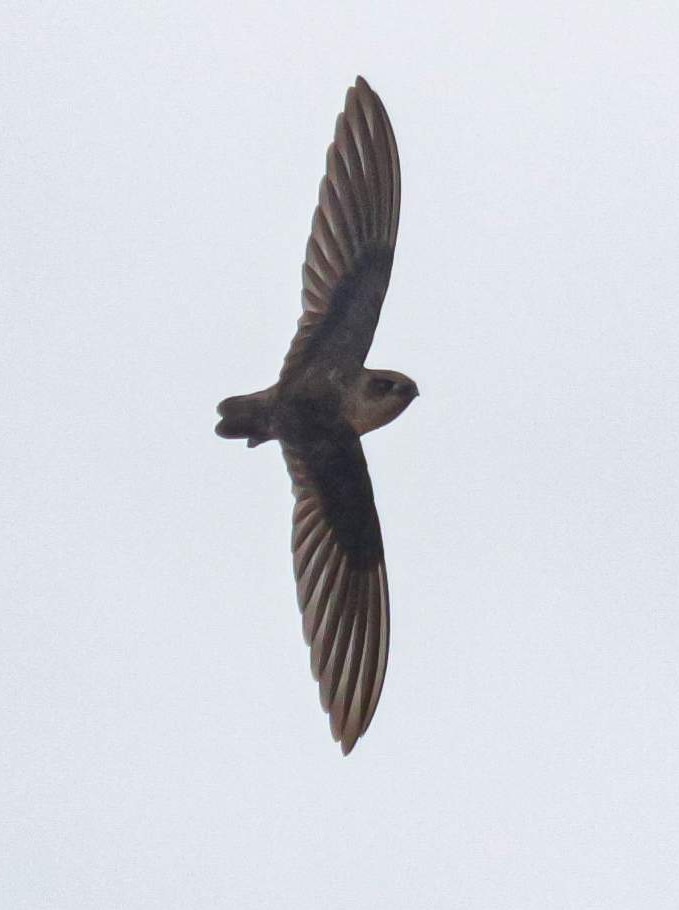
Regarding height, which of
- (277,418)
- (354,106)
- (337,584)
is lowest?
(337,584)

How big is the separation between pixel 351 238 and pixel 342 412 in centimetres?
62

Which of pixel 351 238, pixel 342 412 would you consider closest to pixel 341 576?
pixel 342 412

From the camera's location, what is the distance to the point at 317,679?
7.20 metres

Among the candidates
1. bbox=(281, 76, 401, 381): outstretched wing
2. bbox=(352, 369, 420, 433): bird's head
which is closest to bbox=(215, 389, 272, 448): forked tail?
bbox=(281, 76, 401, 381): outstretched wing

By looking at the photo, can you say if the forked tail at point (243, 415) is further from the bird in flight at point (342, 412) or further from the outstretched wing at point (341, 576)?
the outstretched wing at point (341, 576)

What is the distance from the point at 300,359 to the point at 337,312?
205mm

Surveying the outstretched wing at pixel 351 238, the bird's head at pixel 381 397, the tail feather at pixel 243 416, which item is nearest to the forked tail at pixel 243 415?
the tail feather at pixel 243 416

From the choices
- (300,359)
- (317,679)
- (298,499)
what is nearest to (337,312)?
(300,359)

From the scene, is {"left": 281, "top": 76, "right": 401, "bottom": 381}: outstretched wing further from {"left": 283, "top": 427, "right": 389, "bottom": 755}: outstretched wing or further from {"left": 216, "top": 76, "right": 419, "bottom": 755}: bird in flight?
{"left": 283, "top": 427, "right": 389, "bottom": 755}: outstretched wing

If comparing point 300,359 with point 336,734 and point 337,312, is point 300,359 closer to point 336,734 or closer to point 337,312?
point 337,312

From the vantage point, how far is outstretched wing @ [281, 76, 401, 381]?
7207mm

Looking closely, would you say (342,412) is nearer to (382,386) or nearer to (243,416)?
(382,386)

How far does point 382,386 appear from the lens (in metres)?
7.08

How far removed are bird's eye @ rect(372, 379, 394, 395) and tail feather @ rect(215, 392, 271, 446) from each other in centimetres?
37
